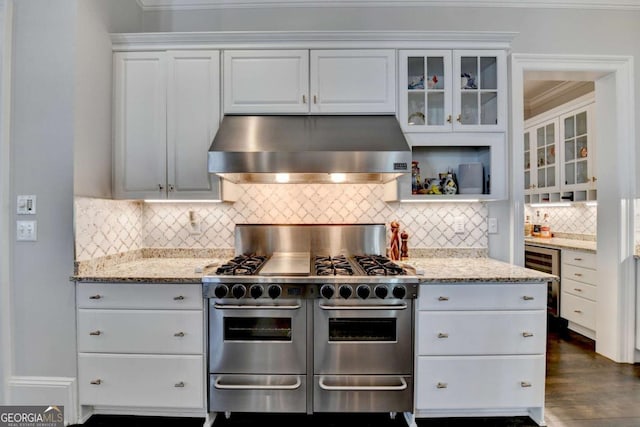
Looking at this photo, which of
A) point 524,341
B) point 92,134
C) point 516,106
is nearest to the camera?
point 524,341

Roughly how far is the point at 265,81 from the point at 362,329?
1829mm

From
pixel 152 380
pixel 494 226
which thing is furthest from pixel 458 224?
pixel 152 380

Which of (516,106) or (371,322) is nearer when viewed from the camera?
(371,322)

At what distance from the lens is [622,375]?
2576 millimetres

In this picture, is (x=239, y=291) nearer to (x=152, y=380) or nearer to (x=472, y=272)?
(x=152, y=380)

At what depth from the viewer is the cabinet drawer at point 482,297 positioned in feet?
6.33

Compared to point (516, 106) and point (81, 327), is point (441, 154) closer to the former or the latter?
point (516, 106)

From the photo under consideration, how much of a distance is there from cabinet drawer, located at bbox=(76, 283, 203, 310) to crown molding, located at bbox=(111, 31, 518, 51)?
1683 millimetres

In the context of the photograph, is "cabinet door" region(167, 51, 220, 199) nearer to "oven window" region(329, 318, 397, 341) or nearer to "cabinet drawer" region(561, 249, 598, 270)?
"oven window" region(329, 318, 397, 341)

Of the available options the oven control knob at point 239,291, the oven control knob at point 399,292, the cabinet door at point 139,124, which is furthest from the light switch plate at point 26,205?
the oven control knob at point 399,292

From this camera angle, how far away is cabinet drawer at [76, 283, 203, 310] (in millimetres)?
1951

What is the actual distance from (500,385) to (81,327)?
2.60 m

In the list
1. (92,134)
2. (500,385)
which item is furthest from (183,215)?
(500,385)

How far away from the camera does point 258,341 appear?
195 cm
